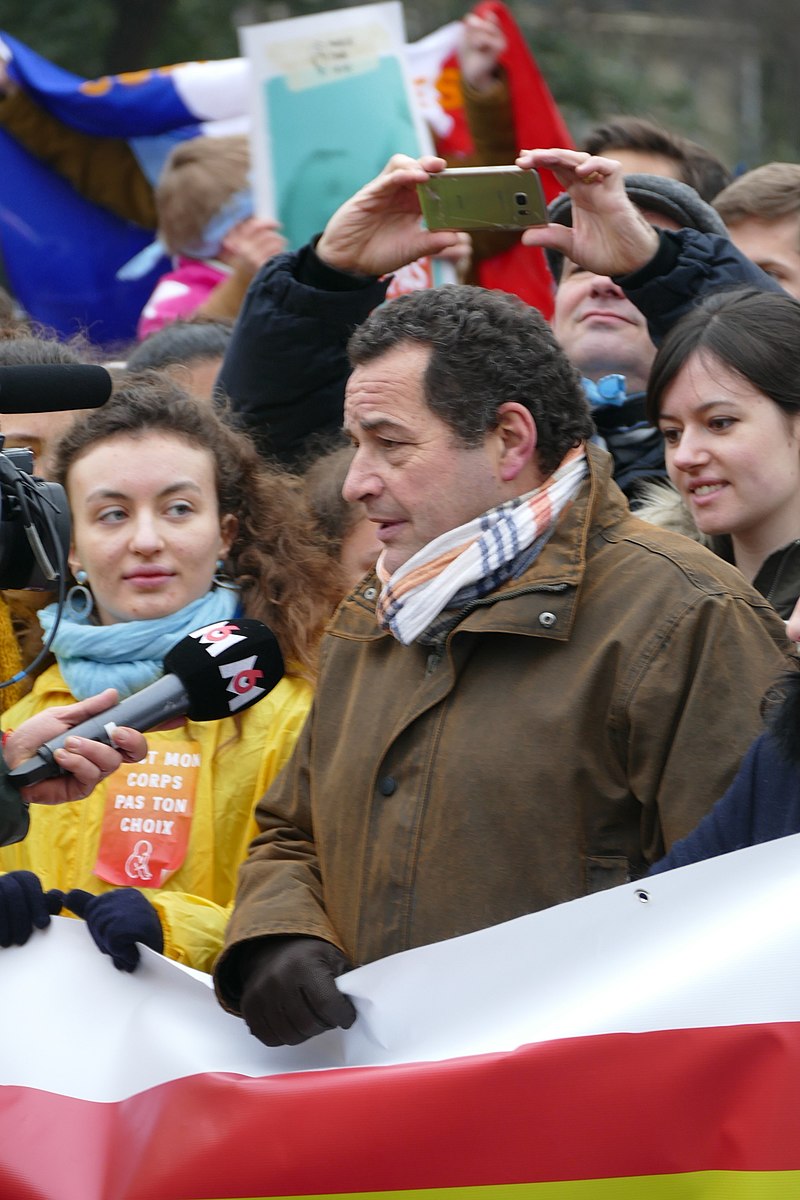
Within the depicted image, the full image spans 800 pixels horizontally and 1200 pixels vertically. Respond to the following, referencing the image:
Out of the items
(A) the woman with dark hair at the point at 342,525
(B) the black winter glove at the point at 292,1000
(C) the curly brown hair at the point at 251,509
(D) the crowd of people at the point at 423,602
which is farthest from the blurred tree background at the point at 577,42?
(B) the black winter glove at the point at 292,1000

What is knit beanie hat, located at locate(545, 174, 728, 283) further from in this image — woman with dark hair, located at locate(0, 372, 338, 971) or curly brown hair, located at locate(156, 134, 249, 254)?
curly brown hair, located at locate(156, 134, 249, 254)

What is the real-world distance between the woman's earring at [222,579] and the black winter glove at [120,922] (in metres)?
0.91

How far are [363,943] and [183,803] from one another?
680mm

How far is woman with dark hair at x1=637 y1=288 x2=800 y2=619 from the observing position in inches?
140

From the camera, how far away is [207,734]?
363 centimetres

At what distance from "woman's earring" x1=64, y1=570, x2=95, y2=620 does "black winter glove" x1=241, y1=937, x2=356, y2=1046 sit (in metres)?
1.16

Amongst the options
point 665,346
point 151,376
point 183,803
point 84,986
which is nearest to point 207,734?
point 183,803

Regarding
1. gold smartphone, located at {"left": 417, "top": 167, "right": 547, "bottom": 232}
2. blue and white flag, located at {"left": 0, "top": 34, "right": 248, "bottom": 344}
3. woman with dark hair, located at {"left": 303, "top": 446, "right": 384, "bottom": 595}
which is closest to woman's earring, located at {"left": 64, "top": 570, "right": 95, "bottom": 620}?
woman with dark hair, located at {"left": 303, "top": 446, "right": 384, "bottom": 595}

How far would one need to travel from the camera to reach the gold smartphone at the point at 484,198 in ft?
10.8

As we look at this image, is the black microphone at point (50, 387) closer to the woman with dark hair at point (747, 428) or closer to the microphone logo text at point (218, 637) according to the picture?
the microphone logo text at point (218, 637)

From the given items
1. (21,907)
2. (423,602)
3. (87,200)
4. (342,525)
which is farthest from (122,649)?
(87,200)

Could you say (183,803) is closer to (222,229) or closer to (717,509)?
(717,509)

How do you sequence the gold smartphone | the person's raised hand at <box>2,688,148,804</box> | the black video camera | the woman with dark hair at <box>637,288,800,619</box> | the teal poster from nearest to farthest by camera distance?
the black video camera, the person's raised hand at <box>2,688,148,804</box>, the gold smartphone, the woman with dark hair at <box>637,288,800,619</box>, the teal poster

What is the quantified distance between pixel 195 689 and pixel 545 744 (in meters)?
0.57
